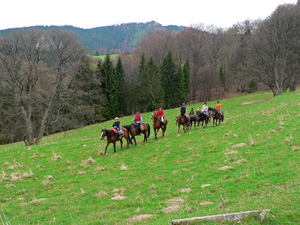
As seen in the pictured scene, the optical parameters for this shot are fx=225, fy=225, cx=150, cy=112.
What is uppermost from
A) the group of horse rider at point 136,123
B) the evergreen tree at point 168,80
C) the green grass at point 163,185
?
the evergreen tree at point 168,80

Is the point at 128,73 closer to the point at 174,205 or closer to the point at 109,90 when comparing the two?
the point at 109,90

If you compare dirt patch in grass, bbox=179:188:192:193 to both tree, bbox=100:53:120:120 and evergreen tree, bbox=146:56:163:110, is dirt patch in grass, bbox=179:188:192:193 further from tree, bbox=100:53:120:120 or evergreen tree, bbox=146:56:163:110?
evergreen tree, bbox=146:56:163:110

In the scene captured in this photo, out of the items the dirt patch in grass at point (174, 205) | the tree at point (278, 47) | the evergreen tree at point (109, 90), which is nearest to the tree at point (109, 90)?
the evergreen tree at point (109, 90)

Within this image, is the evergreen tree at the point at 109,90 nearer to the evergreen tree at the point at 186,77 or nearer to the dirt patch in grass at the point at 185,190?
the evergreen tree at the point at 186,77

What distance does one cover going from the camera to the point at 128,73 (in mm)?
69312

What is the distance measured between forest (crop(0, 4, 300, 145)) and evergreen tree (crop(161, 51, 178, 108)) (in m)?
0.27

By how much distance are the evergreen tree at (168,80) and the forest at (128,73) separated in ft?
0.87

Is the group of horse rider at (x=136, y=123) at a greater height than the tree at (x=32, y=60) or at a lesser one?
lesser

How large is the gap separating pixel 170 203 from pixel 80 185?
4822mm

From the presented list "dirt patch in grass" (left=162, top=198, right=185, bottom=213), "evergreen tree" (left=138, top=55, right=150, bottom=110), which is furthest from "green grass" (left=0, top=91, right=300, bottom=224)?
"evergreen tree" (left=138, top=55, right=150, bottom=110)

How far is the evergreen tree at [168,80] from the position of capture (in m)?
59.8

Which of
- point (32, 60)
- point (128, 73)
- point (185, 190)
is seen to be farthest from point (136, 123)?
point (128, 73)

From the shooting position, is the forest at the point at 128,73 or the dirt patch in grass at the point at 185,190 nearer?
the dirt patch in grass at the point at 185,190

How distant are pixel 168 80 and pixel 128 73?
49.1 ft
